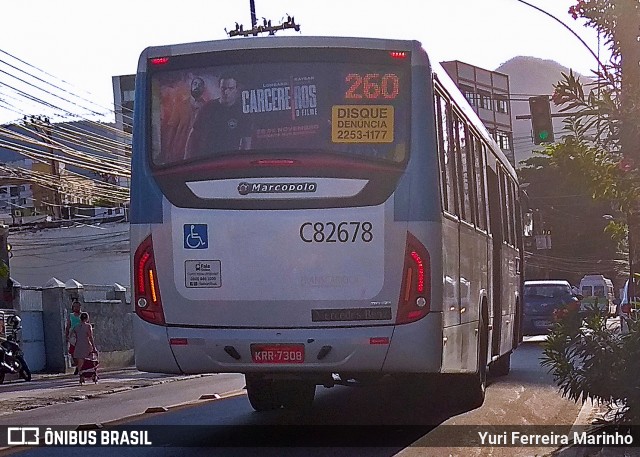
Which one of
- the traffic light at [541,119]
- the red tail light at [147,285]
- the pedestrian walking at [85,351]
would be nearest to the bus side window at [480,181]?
the red tail light at [147,285]

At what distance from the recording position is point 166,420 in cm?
1207

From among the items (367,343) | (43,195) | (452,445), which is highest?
(43,195)

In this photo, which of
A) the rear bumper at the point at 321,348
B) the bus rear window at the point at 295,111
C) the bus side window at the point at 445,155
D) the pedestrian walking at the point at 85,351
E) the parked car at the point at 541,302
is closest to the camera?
the rear bumper at the point at 321,348

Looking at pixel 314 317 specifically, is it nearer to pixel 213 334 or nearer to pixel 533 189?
pixel 213 334

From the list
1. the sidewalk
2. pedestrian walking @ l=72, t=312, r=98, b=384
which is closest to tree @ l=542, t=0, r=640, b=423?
the sidewalk

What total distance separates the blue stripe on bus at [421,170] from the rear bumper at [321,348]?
86 cm

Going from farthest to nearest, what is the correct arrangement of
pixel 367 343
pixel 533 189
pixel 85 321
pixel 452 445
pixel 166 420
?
pixel 533 189 < pixel 85 321 < pixel 166 420 < pixel 452 445 < pixel 367 343

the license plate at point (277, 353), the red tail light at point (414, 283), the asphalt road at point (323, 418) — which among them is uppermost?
the red tail light at point (414, 283)

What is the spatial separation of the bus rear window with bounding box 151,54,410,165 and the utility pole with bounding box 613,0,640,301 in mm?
1723

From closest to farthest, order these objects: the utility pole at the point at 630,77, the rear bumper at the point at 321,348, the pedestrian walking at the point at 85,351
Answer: the utility pole at the point at 630,77
the rear bumper at the point at 321,348
the pedestrian walking at the point at 85,351

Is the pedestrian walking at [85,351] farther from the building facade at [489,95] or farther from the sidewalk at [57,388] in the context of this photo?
the building facade at [489,95]

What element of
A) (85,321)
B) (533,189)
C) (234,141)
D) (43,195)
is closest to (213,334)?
(234,141)

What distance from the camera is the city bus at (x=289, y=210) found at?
348 inches

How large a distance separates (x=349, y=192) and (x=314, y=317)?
1040 millimetres
